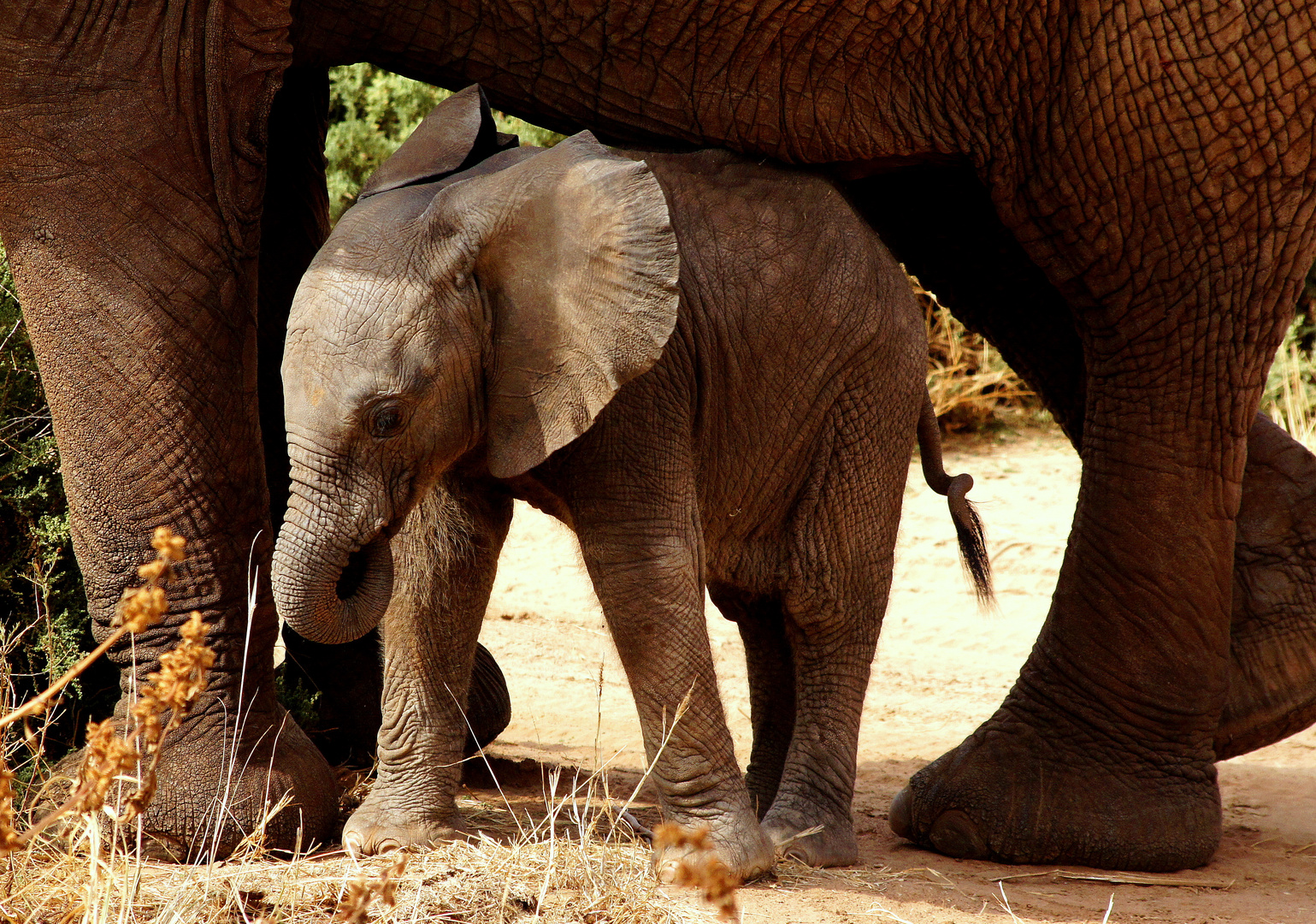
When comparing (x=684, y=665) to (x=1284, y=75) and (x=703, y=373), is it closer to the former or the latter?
(x=703, y=373)

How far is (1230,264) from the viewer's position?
13.2 ft

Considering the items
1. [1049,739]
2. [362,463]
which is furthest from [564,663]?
[362,463]

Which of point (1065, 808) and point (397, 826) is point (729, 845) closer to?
point (397, 826)

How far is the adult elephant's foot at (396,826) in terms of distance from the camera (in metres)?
3.58

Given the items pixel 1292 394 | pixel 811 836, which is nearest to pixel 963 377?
pixel 1292 394

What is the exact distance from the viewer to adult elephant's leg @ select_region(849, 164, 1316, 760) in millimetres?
4551

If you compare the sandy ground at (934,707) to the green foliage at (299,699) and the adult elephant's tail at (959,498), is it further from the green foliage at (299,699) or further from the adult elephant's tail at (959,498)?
the adult elephant's tail at (959,498)

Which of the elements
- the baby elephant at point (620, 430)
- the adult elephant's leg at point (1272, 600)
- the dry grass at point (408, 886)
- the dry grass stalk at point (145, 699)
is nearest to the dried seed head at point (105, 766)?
the dry grass stalk at point (145, 699)

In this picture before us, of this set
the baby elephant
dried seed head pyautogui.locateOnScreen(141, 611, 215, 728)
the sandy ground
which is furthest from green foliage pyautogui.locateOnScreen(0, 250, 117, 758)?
dried seed head pyautogui.locateOnScreen(141, 611, 215, 728)

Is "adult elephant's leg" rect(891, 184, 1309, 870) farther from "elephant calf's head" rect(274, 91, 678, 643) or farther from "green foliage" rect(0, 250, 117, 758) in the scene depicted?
"green foliage" rect(0, 250, 117, 758)

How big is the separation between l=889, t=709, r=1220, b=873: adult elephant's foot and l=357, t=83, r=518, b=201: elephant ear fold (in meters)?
2.09

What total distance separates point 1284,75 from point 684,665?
6.70 ft

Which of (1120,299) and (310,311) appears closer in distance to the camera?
(310,311)

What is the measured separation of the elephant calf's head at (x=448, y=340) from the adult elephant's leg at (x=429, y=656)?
289mm
